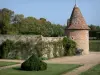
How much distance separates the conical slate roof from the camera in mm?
39031

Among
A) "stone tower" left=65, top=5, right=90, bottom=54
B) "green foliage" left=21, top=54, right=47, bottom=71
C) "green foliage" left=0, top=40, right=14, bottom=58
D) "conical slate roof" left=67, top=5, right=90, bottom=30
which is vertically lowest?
"green foliage" left=21, top=54, right=47, bottom=71

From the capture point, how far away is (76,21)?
3969 cm

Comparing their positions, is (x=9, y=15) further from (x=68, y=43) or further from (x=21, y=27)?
(x=68, y=43)

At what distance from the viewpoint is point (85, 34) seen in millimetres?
39094

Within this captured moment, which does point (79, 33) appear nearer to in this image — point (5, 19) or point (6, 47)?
point (6, 47)

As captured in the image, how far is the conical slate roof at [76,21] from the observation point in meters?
39.0

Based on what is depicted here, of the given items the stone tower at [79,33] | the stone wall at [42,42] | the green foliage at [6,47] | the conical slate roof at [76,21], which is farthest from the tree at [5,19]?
the green foliage at [6,47]

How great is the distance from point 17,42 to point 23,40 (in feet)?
2.18

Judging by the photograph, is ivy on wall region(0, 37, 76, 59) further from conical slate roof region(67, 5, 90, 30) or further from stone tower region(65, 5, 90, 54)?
conical slate roof region(67, 5, 90, 30)

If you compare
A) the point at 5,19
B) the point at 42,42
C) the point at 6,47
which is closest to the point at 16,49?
the point at 6,47

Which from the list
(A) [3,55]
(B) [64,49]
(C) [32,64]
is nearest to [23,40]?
(A) [3,55]

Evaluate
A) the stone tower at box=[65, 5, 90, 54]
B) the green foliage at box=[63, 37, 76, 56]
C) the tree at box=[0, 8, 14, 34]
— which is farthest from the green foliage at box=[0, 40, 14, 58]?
the tree at box=[0, 8, 14, 34]

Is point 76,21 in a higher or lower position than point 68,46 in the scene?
higher

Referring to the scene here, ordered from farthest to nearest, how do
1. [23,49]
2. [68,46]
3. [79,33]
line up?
[79,33] < [68,46] < [23,49]
